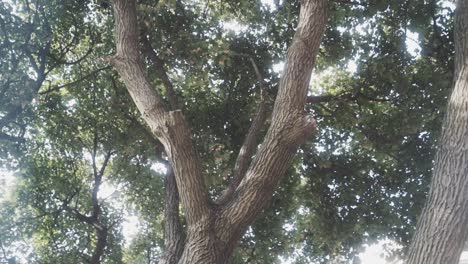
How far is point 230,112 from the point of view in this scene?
8258 mm

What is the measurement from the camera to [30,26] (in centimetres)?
730

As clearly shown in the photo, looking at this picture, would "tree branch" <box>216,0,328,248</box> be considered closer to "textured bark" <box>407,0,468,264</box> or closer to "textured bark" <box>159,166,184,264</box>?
"textured bark" <box>407,0,468,264</box>

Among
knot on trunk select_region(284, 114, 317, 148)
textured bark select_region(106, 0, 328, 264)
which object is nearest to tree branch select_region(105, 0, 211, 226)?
textured bark select_region(106, 0, 328, 264)

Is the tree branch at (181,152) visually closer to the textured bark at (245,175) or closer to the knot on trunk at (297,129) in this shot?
the textured bark at (245,175)

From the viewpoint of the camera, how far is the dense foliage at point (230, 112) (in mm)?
7527

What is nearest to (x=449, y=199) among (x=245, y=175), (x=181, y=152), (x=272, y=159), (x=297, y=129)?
(x=297, y=129)

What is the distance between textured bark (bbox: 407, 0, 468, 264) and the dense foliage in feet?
10.4

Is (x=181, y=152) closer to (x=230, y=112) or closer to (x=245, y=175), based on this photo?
(x=245, y=175)

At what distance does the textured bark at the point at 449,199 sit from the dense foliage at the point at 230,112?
3172mm

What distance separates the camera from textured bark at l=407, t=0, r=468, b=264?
3334 mm

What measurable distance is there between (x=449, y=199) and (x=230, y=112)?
16.9ft

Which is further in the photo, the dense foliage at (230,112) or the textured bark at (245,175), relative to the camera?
the dense foliage at (230,112)

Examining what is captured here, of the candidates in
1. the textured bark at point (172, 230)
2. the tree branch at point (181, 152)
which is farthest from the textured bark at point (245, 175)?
the textured bark at point (172, 230)

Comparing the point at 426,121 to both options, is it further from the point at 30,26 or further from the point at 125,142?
the point at 30,26
